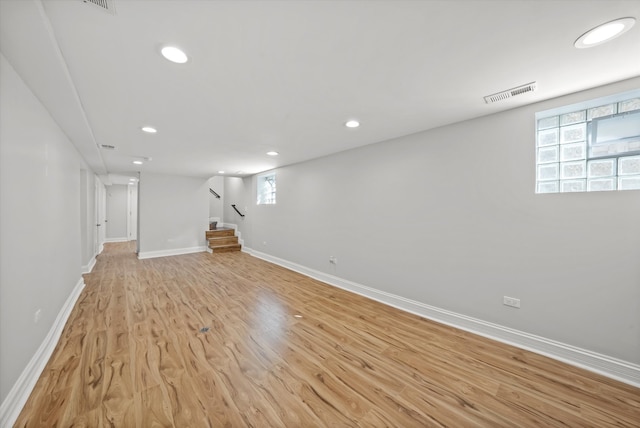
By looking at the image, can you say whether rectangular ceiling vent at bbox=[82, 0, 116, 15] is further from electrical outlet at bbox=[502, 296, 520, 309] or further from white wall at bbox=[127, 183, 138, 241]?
white wall at bbox=[127, 183, 138, 241]

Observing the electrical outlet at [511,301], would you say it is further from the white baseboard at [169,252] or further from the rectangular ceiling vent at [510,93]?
the white baseboard at [169,252]

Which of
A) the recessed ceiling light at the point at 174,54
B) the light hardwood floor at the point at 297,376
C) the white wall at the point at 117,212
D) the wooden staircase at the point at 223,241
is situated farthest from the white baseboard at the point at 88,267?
the recessed ceiling light at the point at 174,54

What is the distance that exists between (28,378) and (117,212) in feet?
31.3

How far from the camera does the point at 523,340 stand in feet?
7.61

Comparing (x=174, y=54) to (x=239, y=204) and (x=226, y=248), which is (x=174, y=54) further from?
(x=239, y=204)

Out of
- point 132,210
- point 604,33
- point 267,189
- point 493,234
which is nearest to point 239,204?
point 267,189

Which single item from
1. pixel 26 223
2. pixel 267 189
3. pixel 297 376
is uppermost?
pixel 267 189

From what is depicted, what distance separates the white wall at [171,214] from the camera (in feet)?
21.3

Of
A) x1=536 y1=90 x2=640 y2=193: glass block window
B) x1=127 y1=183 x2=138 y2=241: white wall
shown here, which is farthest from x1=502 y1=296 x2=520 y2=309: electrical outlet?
x1=127 y1=183 x2=138 y2=241: white wall

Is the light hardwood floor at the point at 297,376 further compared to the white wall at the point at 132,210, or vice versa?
the white wall at the point at 132,210

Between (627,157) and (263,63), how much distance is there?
3.08 meters

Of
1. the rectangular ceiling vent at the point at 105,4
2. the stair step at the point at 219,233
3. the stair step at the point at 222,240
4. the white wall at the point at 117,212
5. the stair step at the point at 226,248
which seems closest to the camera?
the rectangular ceiling vent at the point at 105,4

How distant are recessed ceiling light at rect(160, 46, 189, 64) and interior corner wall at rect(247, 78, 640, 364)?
107 inches

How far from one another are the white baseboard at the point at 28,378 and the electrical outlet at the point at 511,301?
13.1 feet
